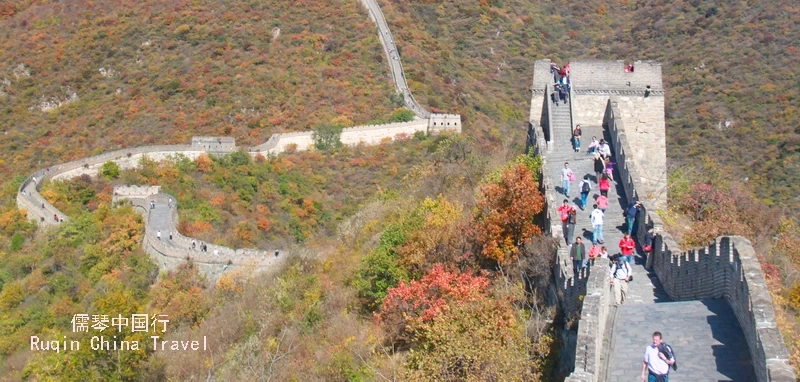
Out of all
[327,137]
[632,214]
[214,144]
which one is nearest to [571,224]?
[632,214]

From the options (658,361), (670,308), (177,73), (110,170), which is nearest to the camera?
(658,361)

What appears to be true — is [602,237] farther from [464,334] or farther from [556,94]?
[556,94]

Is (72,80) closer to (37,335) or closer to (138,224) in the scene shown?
(138,224)

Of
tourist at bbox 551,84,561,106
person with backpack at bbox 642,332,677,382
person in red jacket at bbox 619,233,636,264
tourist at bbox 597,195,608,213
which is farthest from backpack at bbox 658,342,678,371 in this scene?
tourist at bbox 551,84,561,106

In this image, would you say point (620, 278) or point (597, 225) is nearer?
point (620, 278)

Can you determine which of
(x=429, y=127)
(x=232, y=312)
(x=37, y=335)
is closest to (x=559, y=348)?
(x=232, y=312)

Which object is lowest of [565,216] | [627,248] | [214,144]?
[214,144]

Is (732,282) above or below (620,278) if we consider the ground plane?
above
